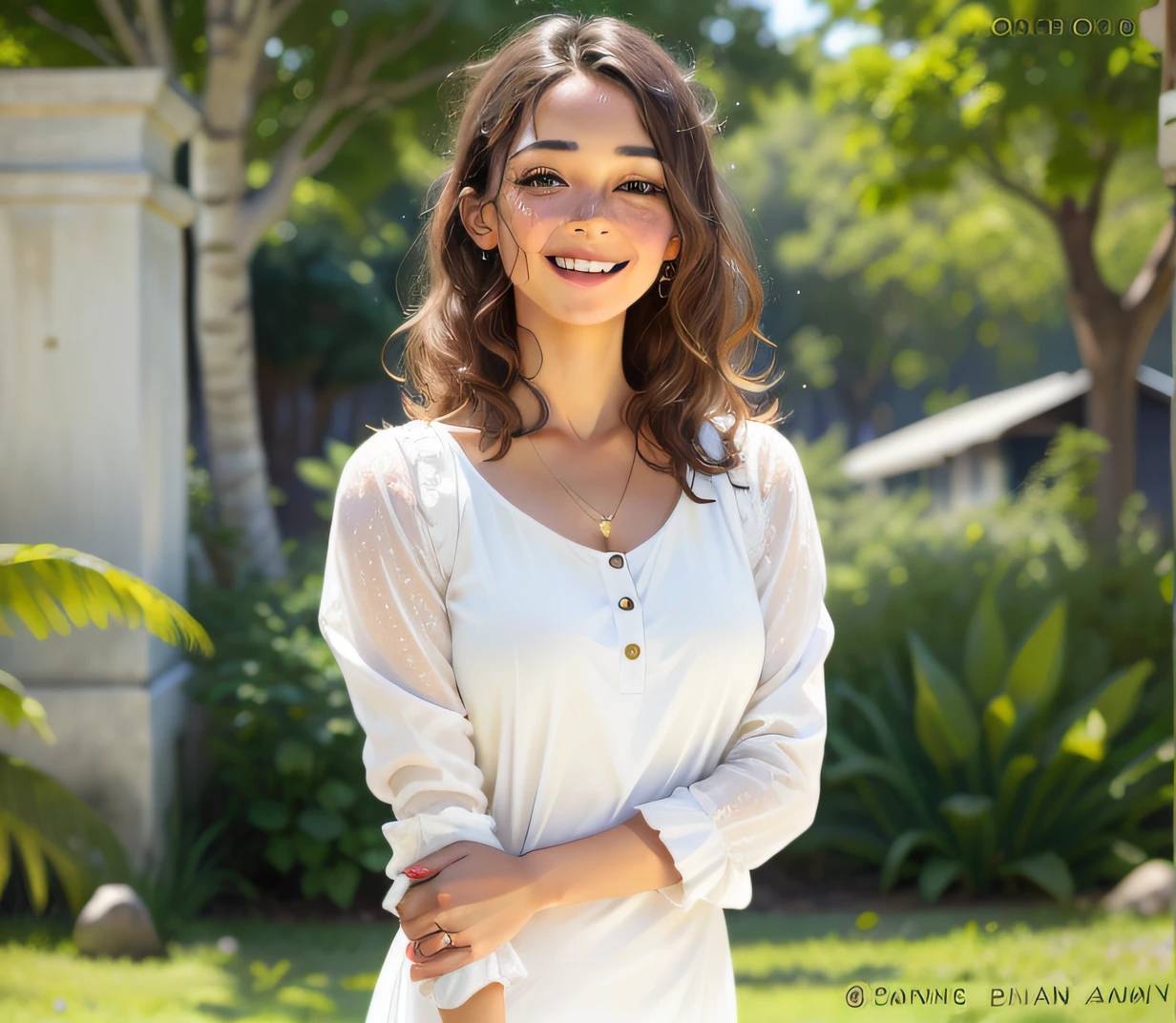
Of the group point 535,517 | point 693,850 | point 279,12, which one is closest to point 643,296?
point 535,517

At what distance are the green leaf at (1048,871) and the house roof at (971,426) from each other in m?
5.16

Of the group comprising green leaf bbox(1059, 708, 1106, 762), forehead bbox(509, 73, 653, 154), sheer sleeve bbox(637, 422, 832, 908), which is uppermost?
forehead bbox(509, 73, 653, 154)

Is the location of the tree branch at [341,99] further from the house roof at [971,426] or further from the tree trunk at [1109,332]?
the house roof at [971,426]

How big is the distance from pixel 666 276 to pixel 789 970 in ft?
10.7

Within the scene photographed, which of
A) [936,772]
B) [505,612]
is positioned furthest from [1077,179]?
[505,612]

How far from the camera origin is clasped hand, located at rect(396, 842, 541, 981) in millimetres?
1274

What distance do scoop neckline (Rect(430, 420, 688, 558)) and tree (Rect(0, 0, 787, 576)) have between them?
454 cm

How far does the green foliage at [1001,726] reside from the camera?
4902 mm

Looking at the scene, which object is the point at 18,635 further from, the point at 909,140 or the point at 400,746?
→ the point at 909,140

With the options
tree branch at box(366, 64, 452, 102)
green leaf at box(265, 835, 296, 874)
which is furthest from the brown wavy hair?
tree branch at box(366, 64, 452, 102)

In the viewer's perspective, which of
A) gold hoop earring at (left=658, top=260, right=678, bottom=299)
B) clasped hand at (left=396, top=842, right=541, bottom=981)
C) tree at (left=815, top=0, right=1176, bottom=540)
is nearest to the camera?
clasped hand at (left=396, top=842, right=541, bottom=981)

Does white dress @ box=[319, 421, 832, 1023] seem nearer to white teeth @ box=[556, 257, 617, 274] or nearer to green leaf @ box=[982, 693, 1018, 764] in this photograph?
white teeth @ box=[556, 257, 617, 274]

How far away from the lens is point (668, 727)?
1.41 metres

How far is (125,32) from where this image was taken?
606cm
